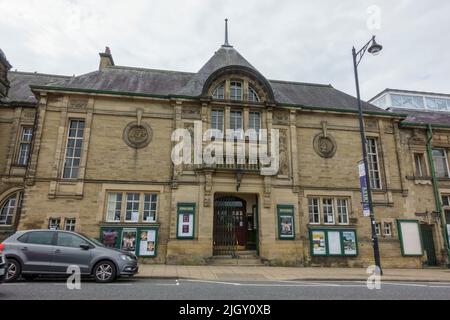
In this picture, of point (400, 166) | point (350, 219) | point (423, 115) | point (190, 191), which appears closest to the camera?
point (190, 191)

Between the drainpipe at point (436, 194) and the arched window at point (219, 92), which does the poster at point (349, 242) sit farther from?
the arched window at point (219, 92)

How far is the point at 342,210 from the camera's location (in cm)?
1628

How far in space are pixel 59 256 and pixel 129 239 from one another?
594cm

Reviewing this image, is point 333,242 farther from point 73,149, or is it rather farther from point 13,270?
point 73,149

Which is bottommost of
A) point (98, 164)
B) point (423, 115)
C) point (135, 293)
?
point (135, 293)

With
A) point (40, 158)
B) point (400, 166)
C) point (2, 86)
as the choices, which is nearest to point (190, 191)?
point (40, 158)

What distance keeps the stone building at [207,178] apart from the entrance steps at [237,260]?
0.36 feet

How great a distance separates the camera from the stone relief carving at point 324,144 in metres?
16.9

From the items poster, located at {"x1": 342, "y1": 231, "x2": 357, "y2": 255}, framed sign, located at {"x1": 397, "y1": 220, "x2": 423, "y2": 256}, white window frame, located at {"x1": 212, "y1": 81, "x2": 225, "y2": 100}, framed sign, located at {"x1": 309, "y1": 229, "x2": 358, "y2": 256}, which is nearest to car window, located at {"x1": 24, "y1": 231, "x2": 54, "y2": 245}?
white window frame, located at {"x1": 212, "y1": 81, "x2": 225, "y2": 100}

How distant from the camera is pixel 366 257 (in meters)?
15.4

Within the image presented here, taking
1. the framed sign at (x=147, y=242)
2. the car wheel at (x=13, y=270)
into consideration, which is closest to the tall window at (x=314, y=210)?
the framed sign at (x=147, y=242)

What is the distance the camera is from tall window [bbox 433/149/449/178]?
18.4m

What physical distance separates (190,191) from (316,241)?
24.6 feet

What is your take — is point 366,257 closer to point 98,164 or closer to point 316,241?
point 316,241
